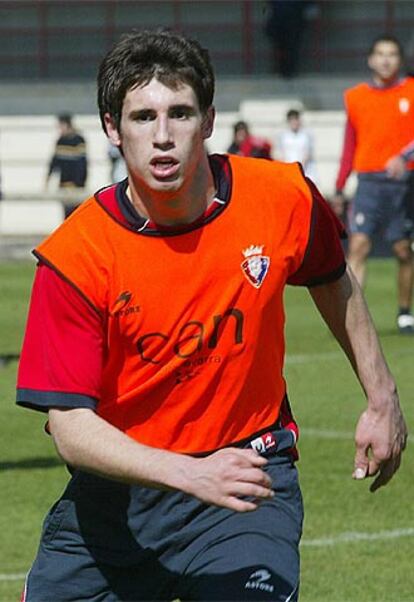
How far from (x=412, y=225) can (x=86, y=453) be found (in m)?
12.6

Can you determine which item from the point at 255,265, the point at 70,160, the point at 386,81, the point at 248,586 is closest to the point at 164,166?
the point at 255,265

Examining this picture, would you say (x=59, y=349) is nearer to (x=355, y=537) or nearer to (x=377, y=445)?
(x=377, y=445)

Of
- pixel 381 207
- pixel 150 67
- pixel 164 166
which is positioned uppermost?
pixel 150 67

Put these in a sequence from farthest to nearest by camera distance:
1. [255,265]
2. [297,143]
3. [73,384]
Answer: [297,143] → [255,265] → [73,384]

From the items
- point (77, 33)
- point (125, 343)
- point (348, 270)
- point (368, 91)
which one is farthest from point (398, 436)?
point (77, 33)

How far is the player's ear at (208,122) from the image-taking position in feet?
16.2

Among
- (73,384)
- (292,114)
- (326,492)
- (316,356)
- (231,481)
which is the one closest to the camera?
(231,481)

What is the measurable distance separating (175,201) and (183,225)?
0.29 ft

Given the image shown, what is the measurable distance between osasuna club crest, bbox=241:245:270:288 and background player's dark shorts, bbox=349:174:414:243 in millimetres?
11371

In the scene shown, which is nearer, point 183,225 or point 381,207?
point 183,225

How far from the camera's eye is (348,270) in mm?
5391

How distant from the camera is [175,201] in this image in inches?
195

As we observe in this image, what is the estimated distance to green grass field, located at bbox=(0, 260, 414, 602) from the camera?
788cm

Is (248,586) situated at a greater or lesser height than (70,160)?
greater
